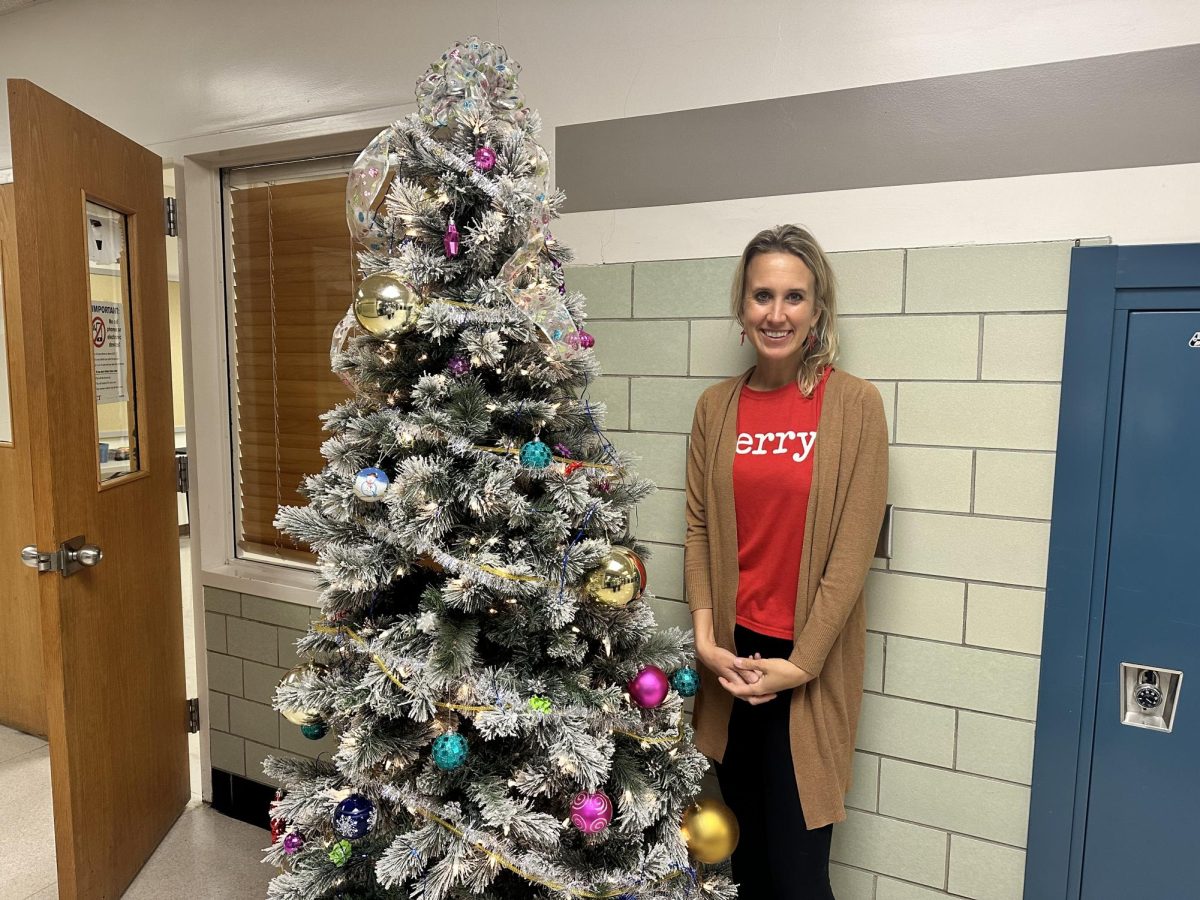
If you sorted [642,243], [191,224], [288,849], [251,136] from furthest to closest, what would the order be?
[191,224] < [251,136] < [642,243] < [288,849]

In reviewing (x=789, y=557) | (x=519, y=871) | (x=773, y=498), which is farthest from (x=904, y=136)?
(x=519, y=871)

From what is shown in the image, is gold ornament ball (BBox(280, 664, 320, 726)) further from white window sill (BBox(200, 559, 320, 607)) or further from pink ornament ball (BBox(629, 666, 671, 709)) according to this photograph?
white window sill (BBox(200, 559, 320, 607))

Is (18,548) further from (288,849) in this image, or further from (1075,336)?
(1075,336)

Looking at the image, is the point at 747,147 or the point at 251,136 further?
the point at 251,136

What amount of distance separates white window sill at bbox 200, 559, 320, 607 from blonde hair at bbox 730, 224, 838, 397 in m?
1.68

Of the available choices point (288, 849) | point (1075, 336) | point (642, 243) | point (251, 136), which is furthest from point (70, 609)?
point (1075, 336)

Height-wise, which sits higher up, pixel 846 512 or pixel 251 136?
pixel 251 136

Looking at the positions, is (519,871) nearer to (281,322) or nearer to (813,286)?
(813,286)

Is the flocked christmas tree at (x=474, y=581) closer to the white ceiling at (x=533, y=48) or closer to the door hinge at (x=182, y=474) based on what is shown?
the white ceiling at (x=533, y=48)

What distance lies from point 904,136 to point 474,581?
4.30 ft

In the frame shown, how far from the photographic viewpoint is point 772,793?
1.57 metres

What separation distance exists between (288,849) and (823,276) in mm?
1591

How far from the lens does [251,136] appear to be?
2.35 meters

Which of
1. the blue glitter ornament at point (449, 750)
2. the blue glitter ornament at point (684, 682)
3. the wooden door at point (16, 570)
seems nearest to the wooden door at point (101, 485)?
the wooden door at point (16, 570)
